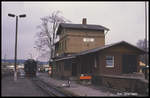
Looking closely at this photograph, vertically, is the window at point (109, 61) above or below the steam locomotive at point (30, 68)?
above

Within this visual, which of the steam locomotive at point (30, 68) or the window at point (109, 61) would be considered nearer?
the window at point (109, 61)

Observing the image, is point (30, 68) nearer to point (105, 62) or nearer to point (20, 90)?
point (105, 62)

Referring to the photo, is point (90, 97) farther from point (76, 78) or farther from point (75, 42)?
point (75, 42)

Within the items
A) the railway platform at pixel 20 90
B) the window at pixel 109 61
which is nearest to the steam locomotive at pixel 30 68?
the railway platform at pixel 20 90

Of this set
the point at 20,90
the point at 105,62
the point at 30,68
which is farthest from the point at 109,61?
the point at 30,68

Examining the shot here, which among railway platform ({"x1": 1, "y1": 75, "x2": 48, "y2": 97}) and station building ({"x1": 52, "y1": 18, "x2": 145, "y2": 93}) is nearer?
railway platform ({"x1": 1, "y1": 75, "x2": 48, "y2": 97})

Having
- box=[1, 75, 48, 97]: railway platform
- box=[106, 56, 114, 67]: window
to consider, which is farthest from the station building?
box=[1, 75, 48, 97]: railway platform

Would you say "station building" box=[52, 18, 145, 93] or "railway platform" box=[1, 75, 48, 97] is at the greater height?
"station building" box=[52, 18, 145, 93]

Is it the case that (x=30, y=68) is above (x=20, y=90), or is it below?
above

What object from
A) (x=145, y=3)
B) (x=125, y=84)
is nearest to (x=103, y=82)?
(x=125, y=84)

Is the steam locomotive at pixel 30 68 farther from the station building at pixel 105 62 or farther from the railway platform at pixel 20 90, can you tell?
the railway platform at pixel 20 90

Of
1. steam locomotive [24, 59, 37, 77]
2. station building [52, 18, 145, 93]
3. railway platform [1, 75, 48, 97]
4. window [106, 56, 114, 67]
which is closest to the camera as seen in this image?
railway platform [1, 75, 48, 97]

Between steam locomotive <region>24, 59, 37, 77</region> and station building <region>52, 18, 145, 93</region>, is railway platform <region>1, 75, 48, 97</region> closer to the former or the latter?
station building <region>52, 18, 145, 93</region>

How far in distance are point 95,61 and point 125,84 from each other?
9.56 metres
